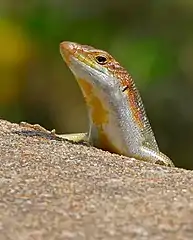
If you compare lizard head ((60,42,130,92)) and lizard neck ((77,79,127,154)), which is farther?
lizard neck ((77,79,127,154))

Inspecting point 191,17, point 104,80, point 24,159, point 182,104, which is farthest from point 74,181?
point 191,17

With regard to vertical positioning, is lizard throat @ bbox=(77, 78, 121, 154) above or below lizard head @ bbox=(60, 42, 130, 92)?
below

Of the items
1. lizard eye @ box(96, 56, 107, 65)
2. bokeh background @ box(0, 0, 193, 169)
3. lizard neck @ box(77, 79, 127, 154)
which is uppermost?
lizard eye @ box(96, 56, 107, 65)

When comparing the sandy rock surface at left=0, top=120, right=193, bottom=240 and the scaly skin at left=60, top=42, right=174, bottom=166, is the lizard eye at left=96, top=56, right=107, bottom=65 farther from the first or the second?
the sandy rock surface at left=0, top=120, right=193, bottom=240

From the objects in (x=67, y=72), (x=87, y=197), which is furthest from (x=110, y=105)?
(x=67, y=72)

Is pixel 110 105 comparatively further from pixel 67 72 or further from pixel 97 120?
pixel 67 72

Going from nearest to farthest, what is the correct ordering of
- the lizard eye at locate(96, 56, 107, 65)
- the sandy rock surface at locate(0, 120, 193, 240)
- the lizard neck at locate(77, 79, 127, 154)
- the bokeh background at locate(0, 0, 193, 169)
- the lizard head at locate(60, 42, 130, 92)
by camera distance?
the sandy rock surface at locate(0, 120, 193, 240) < the lizard head at locate(60, 42, 130, 92) < the lizard eye at locate(96, 56, 107, 65) < the lizard neck at locate(77, 79, 127, 154) < the bokeh background at locate(0, 0, 193, 169)

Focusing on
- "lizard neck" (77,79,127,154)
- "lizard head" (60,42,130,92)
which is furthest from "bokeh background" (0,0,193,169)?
"lizard head" (60,42,130,92)
